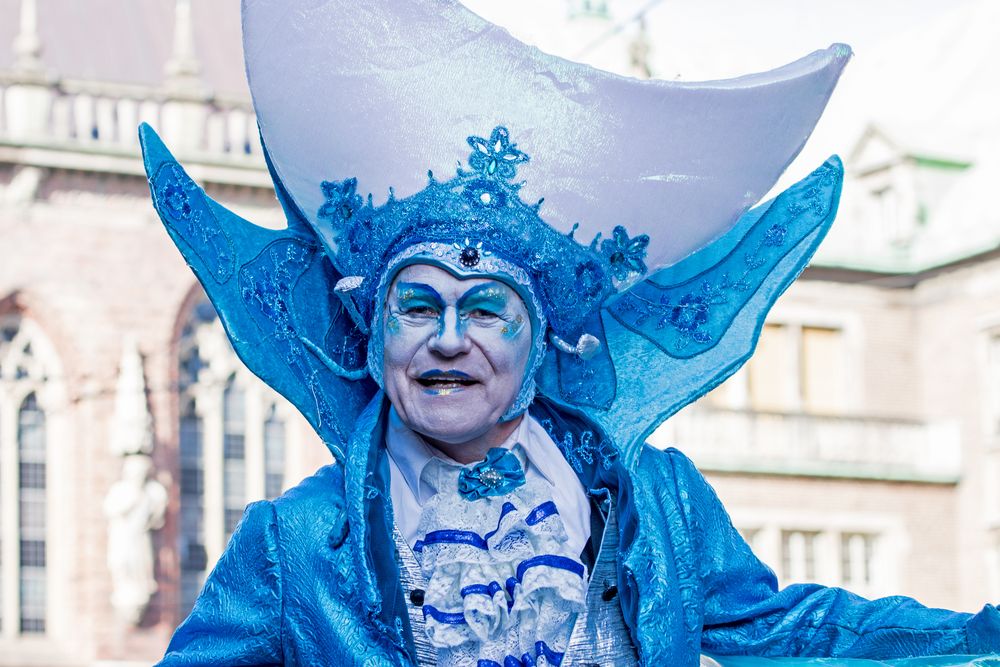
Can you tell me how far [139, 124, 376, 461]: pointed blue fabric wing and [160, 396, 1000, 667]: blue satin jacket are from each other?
0.12 metres

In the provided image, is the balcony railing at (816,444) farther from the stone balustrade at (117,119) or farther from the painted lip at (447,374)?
the painted lip at (447,374)

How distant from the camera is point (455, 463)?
377 centimetres

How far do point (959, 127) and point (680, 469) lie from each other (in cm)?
2186

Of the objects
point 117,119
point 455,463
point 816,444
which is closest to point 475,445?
point 455,463

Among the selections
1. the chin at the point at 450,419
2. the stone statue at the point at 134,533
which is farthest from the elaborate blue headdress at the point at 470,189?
the stone statue at the point at 134,533

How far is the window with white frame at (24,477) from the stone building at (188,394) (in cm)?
2

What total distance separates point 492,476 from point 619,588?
29 centimetres

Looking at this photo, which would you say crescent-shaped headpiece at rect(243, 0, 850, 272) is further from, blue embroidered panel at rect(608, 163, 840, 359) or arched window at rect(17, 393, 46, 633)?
arched window at rect(17, 393, 46, 633)

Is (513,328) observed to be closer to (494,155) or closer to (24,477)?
(494,155)

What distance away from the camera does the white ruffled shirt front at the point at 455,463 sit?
12.3 ft

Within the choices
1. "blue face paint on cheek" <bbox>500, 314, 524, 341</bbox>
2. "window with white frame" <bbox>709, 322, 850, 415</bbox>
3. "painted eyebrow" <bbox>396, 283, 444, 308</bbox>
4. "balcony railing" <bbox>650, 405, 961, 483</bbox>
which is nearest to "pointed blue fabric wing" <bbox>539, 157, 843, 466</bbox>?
"blue face paint on cheek" <bbox>500, 314, 524, 341</bbox>

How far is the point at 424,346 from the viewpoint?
11.9ft

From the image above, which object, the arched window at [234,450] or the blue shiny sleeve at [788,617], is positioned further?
the arched window at [234,450]

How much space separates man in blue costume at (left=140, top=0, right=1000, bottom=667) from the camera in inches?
143
